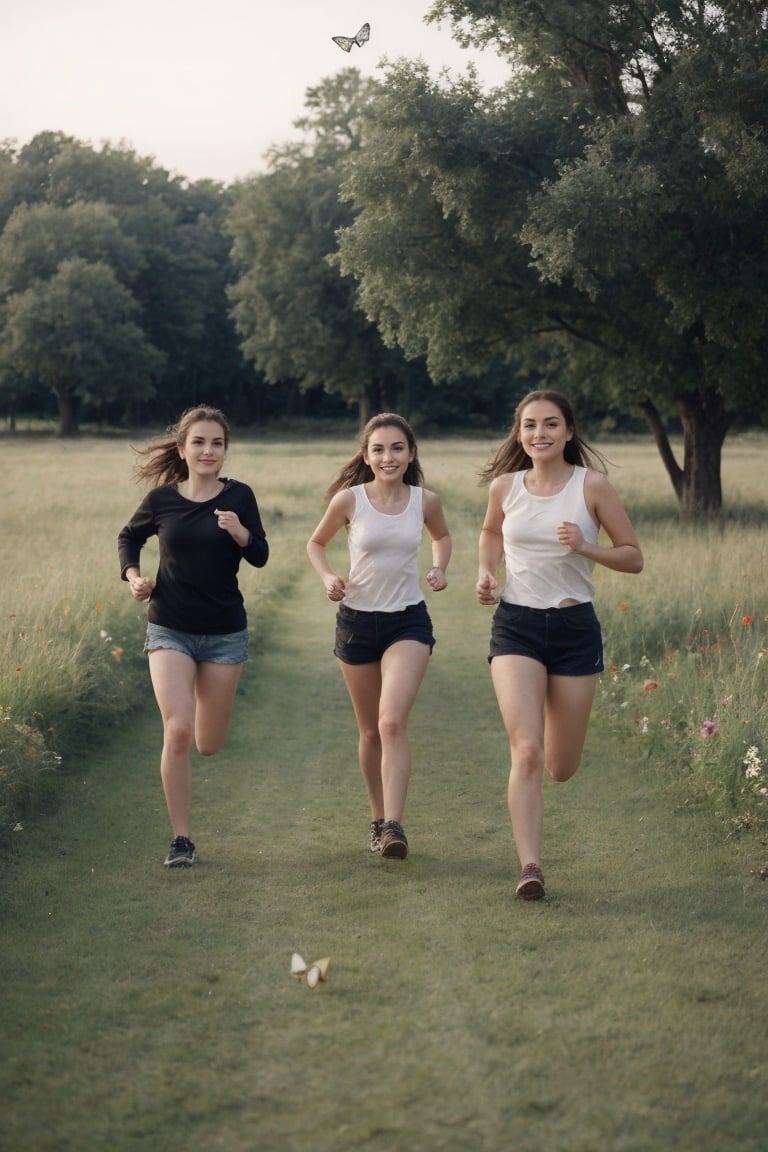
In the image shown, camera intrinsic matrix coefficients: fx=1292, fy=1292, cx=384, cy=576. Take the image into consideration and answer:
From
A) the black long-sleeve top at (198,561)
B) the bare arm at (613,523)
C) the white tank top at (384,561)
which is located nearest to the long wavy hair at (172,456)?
the black long-sleeve top at (198,561)

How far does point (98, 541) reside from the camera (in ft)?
56.1

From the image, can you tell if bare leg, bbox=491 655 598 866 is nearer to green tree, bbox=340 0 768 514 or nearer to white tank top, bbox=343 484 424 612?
white tank top, bbox=343 484 424 612

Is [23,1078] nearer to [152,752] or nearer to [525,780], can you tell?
[525,780]

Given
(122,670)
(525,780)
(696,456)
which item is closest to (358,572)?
(525,780)

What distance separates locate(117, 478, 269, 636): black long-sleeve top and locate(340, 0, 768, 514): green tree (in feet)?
39.9

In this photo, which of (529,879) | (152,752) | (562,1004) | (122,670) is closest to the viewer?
(562,1004)

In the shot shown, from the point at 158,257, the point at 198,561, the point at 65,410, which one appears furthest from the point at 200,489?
the point at 158,257

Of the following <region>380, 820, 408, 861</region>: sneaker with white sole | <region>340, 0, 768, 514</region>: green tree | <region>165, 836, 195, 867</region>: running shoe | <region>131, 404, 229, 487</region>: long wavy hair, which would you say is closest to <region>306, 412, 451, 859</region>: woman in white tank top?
<region>380, 820, 408, 861</region>: sneaker with white sole

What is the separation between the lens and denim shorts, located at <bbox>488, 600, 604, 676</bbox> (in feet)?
18.8

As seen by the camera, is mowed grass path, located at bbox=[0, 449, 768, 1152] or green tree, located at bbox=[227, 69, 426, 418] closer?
mowed grass path, located at bbox=[0, 449, 768, 1152]

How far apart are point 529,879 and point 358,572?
1.72 metres

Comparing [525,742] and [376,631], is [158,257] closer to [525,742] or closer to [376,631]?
[376,631]

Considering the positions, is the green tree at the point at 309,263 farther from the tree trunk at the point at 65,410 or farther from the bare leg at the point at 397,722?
the bare leg at the point at 397,722

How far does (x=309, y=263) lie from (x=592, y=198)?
37.4m
